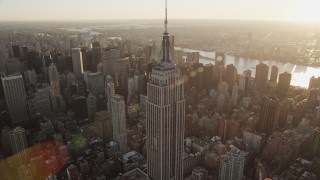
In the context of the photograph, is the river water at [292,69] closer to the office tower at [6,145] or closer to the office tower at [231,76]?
the office tower at [231,76]

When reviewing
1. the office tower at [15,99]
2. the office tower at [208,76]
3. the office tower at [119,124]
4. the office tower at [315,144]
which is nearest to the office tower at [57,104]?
the office tower at [15,99]

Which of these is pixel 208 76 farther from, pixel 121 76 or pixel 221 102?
pixel 121 76

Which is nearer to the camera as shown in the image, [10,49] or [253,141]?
[253,141]

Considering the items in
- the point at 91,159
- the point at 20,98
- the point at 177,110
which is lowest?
the point at 91,159

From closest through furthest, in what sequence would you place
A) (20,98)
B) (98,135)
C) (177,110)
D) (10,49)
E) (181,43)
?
1. (177,110)
2. (98,135)
3. (20,98)
4. (10,49)
5. (181,43)

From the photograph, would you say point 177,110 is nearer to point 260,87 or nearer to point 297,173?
point 297,173

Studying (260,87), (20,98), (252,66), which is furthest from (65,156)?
(252,66)

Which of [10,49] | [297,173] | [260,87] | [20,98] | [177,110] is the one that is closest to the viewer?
[177,110]
